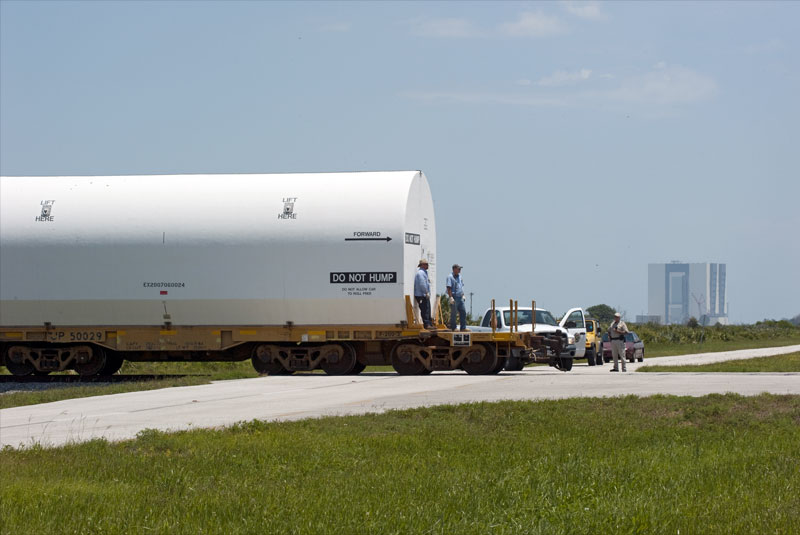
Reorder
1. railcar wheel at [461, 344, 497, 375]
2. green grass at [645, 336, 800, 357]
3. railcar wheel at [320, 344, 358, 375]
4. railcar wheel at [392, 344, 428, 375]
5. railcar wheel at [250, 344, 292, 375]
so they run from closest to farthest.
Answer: railcar wheel at [461, 344, 497, 375], railcar wheel at [392, 344, 428, 375], railcar wheel at [320, 344, 358, 375], railcar wheel at [250, 344, 292, 375], green grass at [645, 336, 800, 357]

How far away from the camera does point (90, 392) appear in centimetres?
2055

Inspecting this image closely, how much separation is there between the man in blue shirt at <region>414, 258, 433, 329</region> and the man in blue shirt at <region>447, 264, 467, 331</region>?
2.03 feet

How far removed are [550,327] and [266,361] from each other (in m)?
9.94

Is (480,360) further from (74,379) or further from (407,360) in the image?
(74,379)

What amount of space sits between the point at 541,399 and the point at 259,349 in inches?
411

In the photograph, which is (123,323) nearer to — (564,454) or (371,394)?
(371,394)

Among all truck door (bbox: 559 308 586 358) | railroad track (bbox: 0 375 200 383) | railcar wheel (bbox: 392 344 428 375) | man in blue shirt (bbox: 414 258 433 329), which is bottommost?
railroad track (bbox: 0 375 200 383)

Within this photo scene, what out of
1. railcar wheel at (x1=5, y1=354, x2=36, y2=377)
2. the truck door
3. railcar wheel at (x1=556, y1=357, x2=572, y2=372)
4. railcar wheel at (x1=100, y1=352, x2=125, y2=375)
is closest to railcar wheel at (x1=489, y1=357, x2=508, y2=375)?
railcar wheel at (x1=556, y1=357, x2=572, y2=372)

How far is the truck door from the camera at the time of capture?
121 ft

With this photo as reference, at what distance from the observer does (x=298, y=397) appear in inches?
756

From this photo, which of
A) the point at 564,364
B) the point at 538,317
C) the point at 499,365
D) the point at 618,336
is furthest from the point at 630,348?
the point at 499,365

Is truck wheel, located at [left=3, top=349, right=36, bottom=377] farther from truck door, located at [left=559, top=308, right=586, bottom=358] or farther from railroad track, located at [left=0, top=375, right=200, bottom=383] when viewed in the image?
truck door, located at [left=559, top=308, right=586, bottom=358]

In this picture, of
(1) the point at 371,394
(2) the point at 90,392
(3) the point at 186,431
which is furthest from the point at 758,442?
(2) the point at 90,392

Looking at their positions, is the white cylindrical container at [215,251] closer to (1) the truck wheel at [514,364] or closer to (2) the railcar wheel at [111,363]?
(2) the railcar wheel at [111,363]
